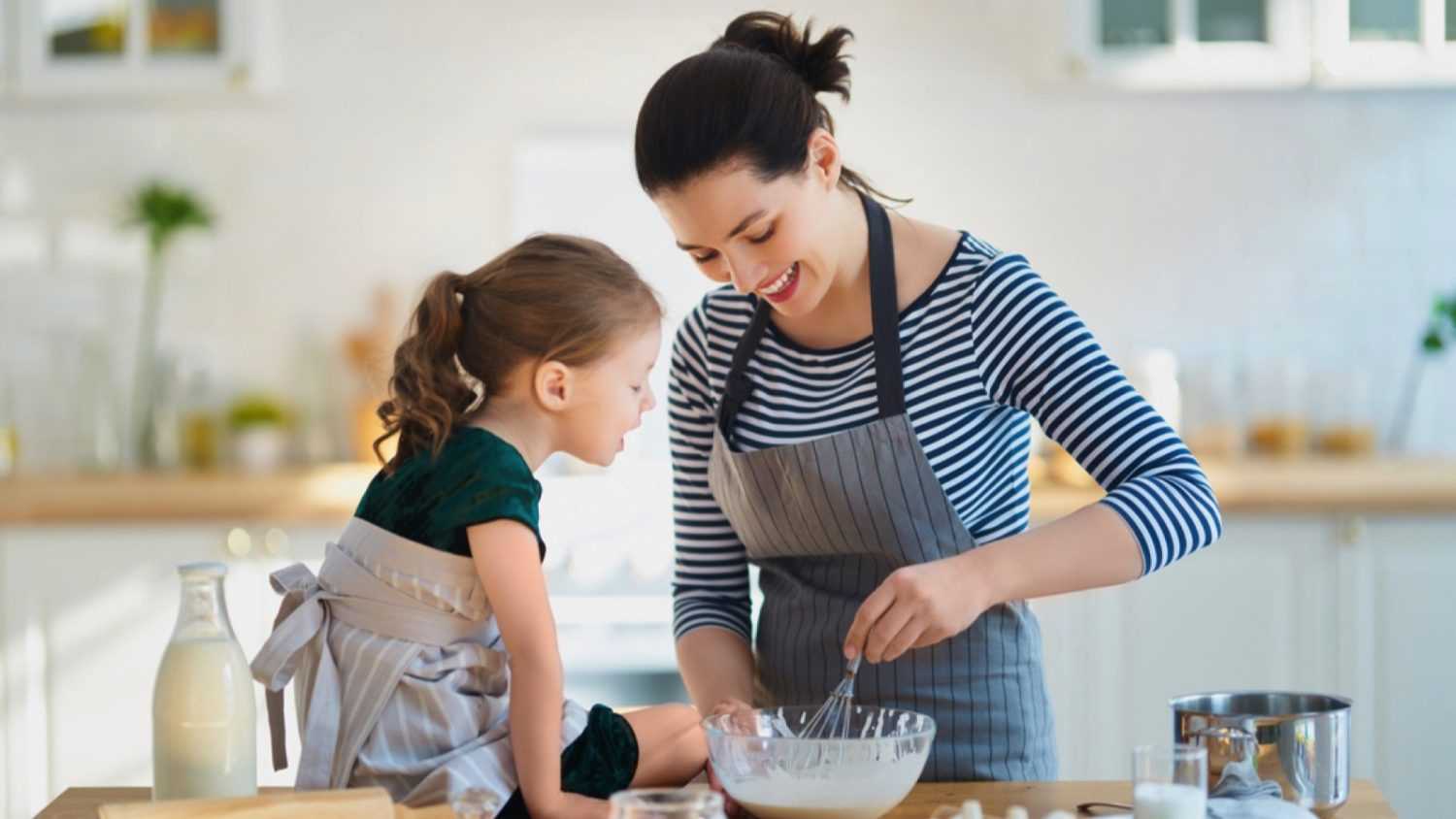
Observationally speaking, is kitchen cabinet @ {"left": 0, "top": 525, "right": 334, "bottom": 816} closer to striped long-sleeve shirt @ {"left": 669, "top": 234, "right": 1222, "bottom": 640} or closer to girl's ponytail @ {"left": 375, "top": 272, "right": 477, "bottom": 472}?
striped long-sleeve shirt @ {"left": 669, "top": 234, "right": 1222, "bottom": 640}

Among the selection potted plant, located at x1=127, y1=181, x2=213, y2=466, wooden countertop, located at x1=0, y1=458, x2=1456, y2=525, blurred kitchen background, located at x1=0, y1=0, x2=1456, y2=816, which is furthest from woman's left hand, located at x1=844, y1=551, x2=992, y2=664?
potted plant, located at x1=127, y1=181, x2=213, y2=466

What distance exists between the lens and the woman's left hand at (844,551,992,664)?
63.6 inches

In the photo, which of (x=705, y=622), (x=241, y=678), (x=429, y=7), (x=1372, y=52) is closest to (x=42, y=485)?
(x=429, y=7)

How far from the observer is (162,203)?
4180 mm

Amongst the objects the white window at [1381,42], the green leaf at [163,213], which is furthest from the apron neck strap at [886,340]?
the green leaf at [163,213]

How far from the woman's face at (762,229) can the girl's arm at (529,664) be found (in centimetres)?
43

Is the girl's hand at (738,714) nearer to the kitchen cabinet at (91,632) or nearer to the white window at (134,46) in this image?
the kitchen cabinet at (91,632)

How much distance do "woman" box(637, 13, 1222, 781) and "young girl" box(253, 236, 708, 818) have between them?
0.19 metres

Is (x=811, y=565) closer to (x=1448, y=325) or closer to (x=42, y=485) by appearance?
(x=42, y=485)

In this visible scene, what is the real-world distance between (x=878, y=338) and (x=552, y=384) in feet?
1.40

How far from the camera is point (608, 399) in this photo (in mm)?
1778

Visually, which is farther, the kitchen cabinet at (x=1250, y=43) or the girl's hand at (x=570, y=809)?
the kitchen cabinet at (x=1250, y=43)

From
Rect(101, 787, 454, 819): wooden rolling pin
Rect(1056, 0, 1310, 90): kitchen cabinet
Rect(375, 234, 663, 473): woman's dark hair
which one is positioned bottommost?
Rect(101, 787, 454, 819): wooden rolling pin

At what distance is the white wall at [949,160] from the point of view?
4.22m
